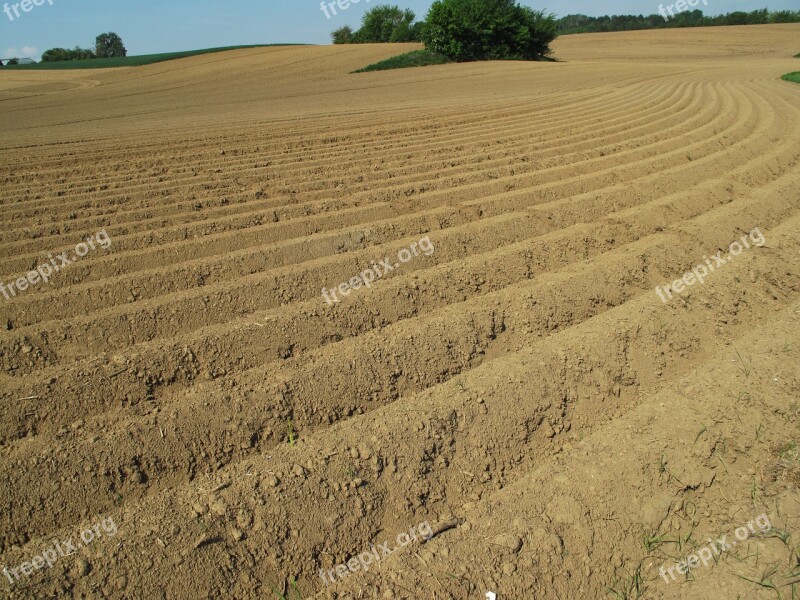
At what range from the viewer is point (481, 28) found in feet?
102

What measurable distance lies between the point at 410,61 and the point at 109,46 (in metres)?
53.1

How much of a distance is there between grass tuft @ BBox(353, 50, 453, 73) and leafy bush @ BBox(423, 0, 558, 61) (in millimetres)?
872

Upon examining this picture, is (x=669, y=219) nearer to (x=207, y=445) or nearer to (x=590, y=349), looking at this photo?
(x=590, y=349)

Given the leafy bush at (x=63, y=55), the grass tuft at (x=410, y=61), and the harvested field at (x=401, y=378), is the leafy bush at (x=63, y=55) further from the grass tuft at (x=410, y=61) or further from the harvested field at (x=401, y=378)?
the harvested field at (x=401, y=378)

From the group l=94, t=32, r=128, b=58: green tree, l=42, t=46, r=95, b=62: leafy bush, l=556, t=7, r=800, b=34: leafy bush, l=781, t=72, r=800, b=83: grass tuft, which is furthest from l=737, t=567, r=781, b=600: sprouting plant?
l=94, t=32, r=128, b=58: green tree

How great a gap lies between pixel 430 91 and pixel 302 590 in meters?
17.5

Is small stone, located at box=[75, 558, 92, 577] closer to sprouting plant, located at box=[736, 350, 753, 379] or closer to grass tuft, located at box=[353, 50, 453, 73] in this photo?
sprouting plant, located at box=[736, 350, 753, 379]

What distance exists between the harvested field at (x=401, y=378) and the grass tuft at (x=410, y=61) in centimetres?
2263

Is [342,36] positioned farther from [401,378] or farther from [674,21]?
[401,378]

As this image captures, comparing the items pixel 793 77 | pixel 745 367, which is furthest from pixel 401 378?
pixel 793 77

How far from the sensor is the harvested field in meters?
2.70

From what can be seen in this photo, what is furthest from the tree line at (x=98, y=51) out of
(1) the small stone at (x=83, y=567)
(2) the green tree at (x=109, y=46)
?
(1) the small stone at (x=83, y=567)

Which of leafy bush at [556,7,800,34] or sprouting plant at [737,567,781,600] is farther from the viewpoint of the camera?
leafy bush at [556,7,800,34]

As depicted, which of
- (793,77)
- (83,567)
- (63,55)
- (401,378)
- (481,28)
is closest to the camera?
(83,567)
